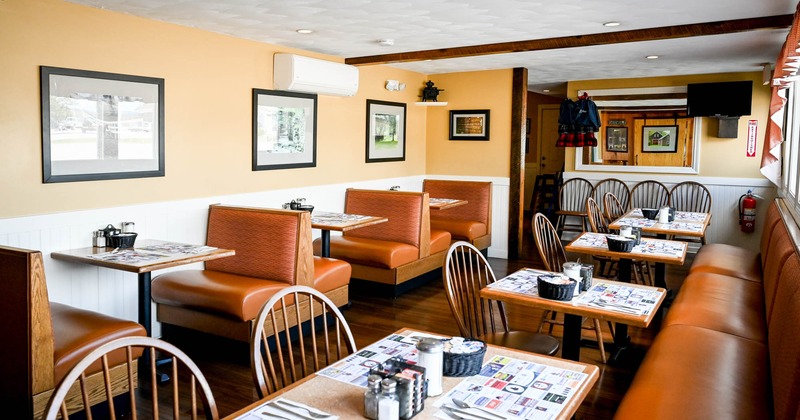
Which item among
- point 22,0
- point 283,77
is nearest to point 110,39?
point 22,0

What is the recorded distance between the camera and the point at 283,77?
5328mm

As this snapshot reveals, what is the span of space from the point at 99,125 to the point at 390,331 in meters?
2.42

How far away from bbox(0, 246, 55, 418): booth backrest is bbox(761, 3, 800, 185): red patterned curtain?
4.00 meters

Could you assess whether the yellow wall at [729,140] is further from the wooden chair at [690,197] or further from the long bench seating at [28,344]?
the long bench seating at [28,344]

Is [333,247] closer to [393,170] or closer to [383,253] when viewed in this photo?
[383,253]

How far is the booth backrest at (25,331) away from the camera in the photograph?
2.74 meters

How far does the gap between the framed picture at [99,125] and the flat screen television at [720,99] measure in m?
6.03

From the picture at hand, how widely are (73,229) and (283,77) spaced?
2.21 metres

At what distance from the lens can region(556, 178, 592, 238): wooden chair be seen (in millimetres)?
8352

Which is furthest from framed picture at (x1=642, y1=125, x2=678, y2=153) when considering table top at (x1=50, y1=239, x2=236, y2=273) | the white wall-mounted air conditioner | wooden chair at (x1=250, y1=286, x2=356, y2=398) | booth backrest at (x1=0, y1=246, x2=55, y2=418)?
booth backrest at (x1=0, y1=246, x2=55, y2=418)

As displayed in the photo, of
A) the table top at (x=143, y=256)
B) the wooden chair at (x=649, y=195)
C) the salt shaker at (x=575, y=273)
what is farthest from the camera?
the wooden chair at (x=649, y=195)

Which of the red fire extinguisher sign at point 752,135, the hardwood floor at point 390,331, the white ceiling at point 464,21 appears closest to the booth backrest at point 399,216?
the hardwood floor at point 390,331

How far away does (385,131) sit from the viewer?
7012 millimetres

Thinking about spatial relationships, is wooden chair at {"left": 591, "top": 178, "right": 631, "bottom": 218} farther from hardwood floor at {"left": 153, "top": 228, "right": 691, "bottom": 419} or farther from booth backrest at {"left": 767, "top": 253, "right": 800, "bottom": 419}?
booth backrest at {"left": 767, "top": 253, "right": 800, "bottom": 419}
